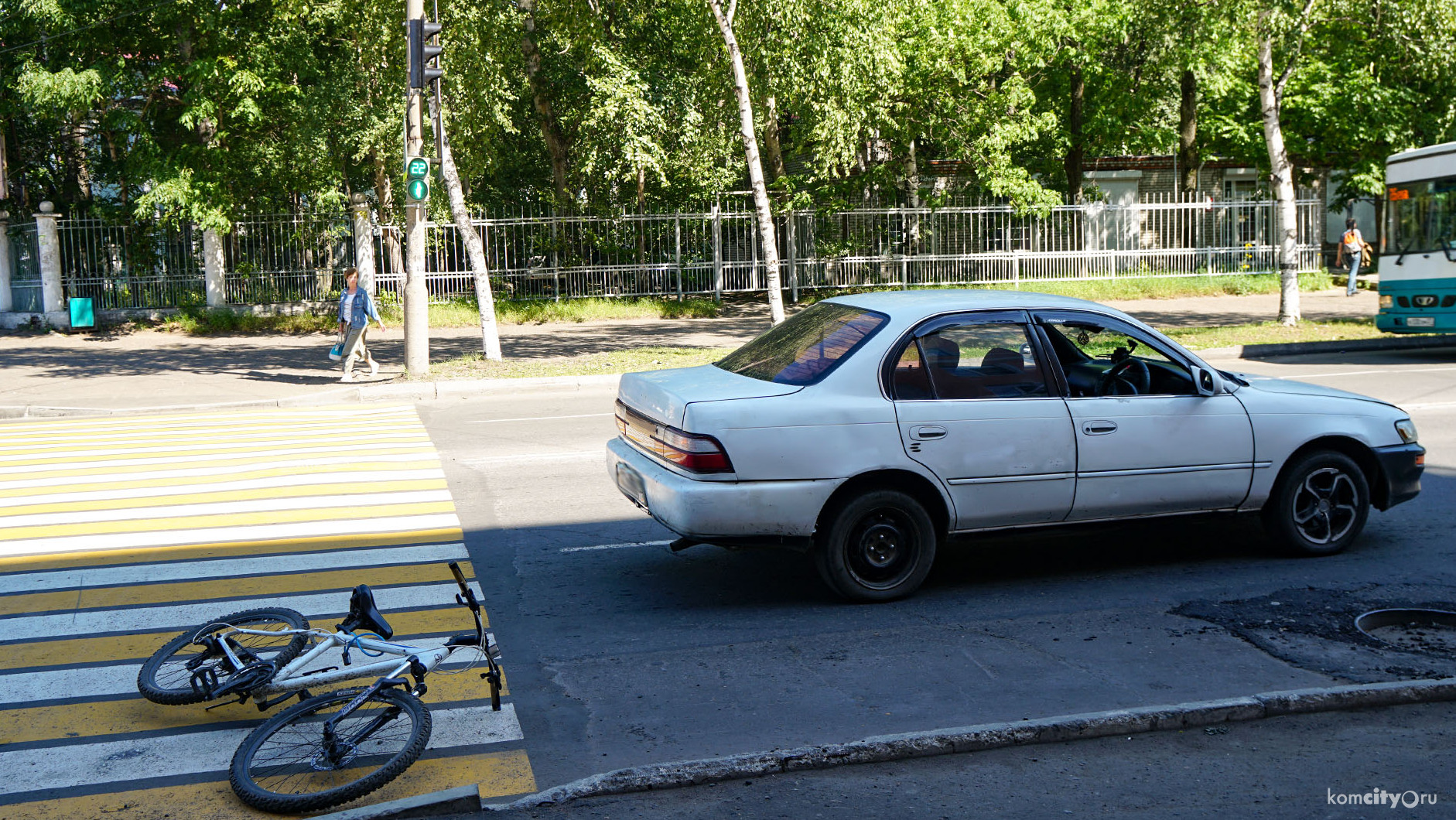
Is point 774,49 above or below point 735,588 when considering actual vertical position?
above

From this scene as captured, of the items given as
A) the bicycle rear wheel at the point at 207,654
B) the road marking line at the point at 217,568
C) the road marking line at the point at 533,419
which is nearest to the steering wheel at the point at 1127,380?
the road marking line at the point at 217,568

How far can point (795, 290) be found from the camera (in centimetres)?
2898

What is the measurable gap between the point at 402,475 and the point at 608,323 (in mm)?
15987

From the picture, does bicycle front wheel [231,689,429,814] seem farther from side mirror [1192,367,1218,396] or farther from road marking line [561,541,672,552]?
side mirror [1192,367,1218,396]

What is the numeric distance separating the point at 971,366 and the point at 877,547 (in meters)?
1.16

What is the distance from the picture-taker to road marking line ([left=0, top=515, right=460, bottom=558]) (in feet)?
26.6

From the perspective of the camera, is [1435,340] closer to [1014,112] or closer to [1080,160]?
[1014,112]

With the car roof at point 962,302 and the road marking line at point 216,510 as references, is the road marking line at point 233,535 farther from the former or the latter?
the car roof at point 962,302

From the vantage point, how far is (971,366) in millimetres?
6766

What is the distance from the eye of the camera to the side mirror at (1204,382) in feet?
23.0

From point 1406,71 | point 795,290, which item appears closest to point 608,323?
point 795,290

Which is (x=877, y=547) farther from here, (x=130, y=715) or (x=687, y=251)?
(x=687, y=251)

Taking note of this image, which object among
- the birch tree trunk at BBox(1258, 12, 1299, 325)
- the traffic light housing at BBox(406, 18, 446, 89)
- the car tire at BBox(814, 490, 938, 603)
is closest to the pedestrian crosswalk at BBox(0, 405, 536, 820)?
the car tire at BBox(814, 490, 938, 603)

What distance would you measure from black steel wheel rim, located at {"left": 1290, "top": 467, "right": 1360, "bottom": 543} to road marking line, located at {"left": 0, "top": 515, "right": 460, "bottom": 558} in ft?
18.0
